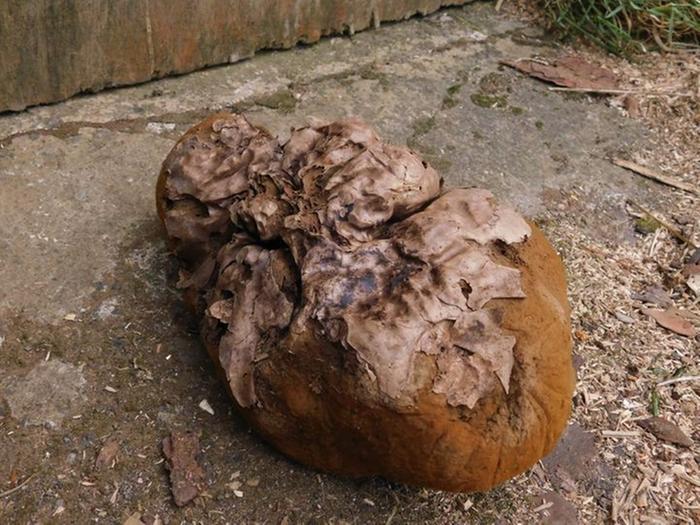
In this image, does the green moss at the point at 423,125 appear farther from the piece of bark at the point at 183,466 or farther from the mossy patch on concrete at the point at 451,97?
the piece of bark at the point at 183,466

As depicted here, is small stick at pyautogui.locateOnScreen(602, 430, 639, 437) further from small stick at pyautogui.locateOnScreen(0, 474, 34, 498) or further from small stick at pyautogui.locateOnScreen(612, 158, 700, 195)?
small stick at pyautogui.locateOnScreen(0, 474, 34, 498)

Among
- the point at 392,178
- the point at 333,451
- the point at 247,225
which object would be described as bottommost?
the point at 333,451

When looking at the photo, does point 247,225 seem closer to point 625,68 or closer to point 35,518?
point 35,518

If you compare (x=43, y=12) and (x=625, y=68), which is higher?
(x=43, y=12)

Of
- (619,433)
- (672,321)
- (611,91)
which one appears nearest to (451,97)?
(611,91)

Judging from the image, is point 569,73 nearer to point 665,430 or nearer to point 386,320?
point 665,430

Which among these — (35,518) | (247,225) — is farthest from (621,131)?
(35,518)

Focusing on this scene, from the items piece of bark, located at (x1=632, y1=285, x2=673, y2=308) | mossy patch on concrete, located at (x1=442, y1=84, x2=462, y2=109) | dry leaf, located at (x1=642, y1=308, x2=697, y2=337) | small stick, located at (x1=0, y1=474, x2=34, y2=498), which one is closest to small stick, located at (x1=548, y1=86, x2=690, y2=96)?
mossy patch on concrete, located at (x1=442, y1=84, x2=462, y2=109)
